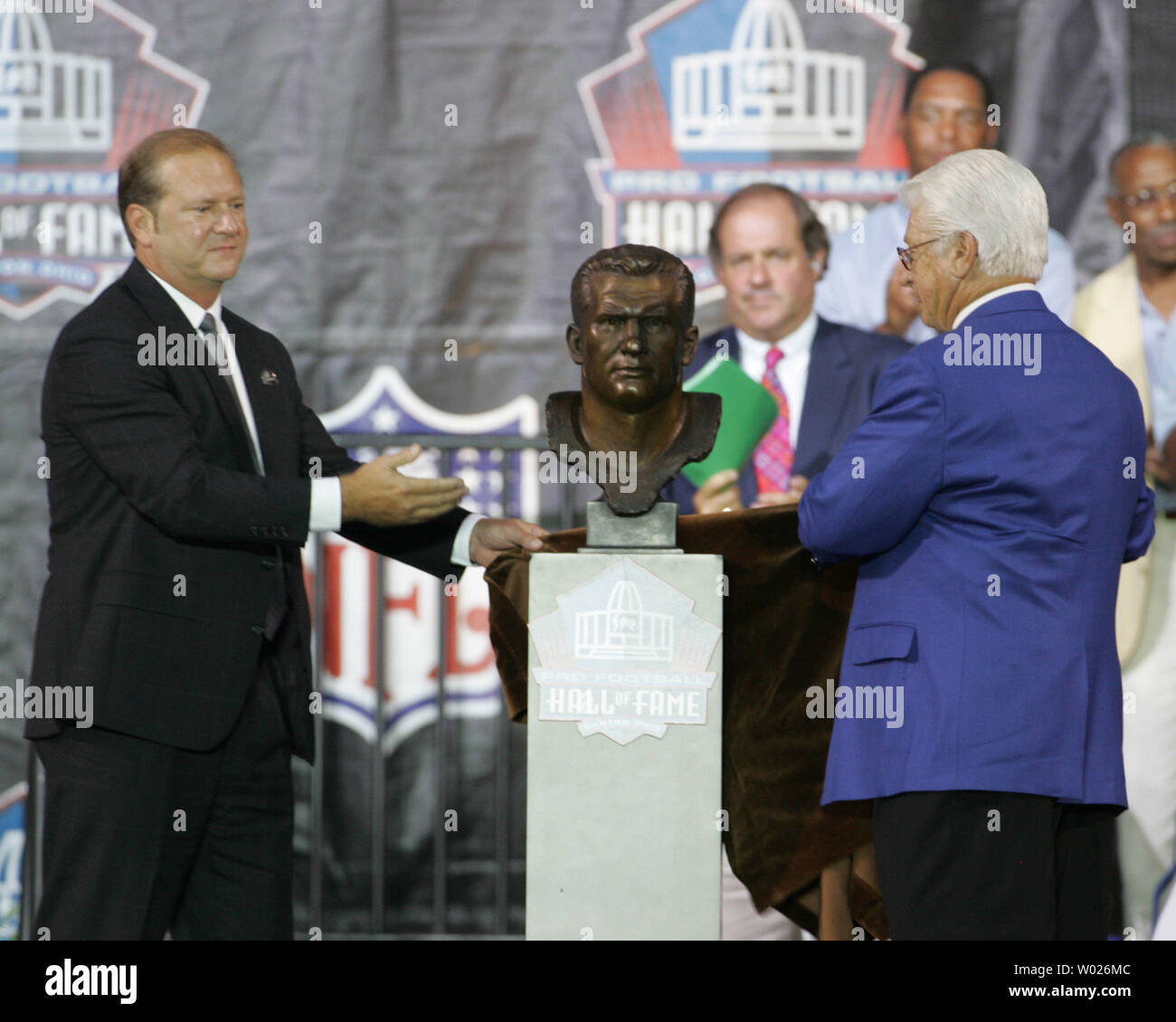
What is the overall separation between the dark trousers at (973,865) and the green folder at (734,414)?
1179 millimetres

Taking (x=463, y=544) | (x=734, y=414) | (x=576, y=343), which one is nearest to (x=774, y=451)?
(x=734, y=414)

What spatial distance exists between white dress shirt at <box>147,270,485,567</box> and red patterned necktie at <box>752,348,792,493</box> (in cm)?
141

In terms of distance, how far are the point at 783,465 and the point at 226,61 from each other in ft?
7.01

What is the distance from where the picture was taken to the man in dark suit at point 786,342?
4.49 meters

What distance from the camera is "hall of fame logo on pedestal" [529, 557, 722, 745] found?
8.84 feet

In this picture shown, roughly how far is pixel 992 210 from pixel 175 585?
5.50ft

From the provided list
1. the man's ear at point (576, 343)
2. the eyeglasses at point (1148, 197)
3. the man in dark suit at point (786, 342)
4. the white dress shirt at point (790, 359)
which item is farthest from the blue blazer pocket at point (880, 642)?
the eyeglasses at point (1148, 197)

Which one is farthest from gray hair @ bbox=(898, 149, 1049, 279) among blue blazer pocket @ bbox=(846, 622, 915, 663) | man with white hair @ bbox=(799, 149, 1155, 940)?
blue blazer pocket @ bbox=(846, 622, 915, 663)

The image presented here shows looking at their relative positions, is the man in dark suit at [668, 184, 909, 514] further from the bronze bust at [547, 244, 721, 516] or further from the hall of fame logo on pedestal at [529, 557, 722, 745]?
the hall of fame logo on pedestal at [529, 557, 722, 745]

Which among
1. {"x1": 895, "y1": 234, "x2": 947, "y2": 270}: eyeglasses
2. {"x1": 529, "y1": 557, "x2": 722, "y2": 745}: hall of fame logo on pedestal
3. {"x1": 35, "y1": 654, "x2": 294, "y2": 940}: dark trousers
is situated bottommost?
{"x1": 35, "y1": 654, "x2": 294, "y2": 940}: dark trousers

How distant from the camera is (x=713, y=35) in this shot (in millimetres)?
4629

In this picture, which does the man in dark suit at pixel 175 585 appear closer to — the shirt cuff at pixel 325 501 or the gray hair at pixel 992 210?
the shirt cuff at pixel 325 501

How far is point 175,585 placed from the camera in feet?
9.67

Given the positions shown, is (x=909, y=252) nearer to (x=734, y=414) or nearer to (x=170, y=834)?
(x=734, y=414)
